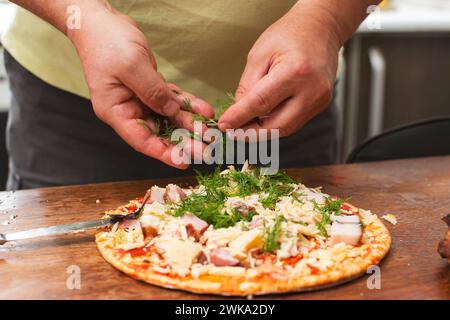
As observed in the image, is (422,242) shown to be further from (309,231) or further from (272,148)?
(272,148)

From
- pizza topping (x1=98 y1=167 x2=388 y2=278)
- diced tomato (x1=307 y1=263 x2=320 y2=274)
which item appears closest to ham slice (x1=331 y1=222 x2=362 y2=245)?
pizza topping (x1=98 y1=167 x2=388 y2=278)

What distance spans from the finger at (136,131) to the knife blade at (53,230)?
0.61 ft

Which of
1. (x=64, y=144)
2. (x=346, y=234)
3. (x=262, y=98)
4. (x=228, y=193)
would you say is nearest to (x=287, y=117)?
(x=262, y=98)

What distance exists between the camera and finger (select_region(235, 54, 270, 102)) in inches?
58.1

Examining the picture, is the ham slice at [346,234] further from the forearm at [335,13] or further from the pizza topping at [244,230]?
the forearm at [335,13]

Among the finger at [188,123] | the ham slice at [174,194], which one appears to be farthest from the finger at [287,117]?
the ham slice at [174,194]

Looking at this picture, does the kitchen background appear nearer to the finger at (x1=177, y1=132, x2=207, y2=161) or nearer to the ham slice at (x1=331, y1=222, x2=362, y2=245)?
the finger at (x1=177, y1=132, x2=207, y2=161)

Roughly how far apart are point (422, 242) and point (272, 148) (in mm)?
690

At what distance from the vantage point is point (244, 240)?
1206 millimetres

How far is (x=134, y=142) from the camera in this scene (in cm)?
146

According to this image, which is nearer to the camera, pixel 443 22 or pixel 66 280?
pixel 66 280

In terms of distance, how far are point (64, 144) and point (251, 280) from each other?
105cm

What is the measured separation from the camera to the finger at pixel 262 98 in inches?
54.9

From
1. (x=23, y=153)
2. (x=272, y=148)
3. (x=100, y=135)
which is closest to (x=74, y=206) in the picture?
(x=100, y=135)
